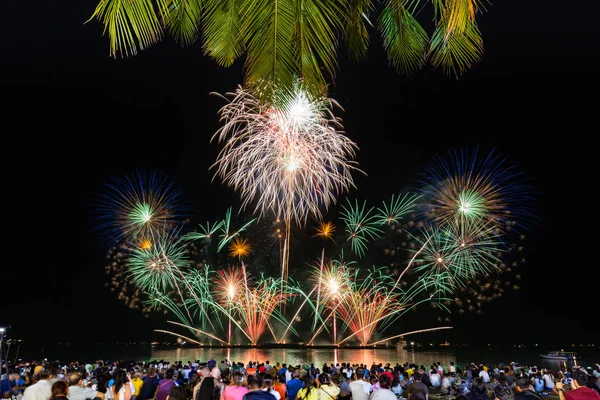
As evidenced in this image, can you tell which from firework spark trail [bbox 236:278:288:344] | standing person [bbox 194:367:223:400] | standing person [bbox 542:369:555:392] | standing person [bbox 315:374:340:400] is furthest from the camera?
firework spark trail [bbox 236:278:288:344]

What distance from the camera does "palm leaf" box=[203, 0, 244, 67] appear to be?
5754 millimetres

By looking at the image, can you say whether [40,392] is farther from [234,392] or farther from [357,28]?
[357,28]

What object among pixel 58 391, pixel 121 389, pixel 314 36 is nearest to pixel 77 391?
pixel 58 391

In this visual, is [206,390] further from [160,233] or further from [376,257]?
[376,257]

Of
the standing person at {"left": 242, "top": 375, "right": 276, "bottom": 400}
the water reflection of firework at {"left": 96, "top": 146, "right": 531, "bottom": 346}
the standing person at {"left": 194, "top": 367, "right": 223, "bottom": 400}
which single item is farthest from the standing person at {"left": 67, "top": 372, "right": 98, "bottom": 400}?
the water reflection of firework at {"left": 96, "top": 146, "right": 531, "bottom": 346}

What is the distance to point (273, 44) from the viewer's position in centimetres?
490

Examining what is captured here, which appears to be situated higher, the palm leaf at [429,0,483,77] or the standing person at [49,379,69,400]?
the palm leaf at [429,0,483,77]

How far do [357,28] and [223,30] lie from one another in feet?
5.00

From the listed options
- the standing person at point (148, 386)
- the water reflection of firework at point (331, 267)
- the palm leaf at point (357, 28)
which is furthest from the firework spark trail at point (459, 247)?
the palm leaf at point (357, 28)

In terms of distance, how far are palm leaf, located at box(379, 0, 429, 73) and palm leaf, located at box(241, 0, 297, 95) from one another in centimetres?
188

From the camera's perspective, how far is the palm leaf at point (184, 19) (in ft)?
19.7

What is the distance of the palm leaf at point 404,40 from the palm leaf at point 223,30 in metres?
1.87

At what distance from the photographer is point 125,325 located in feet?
241

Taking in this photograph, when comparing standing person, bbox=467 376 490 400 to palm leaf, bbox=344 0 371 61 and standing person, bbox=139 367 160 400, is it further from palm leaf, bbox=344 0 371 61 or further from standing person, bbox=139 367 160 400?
standing person, bbox=139 367 160 400
